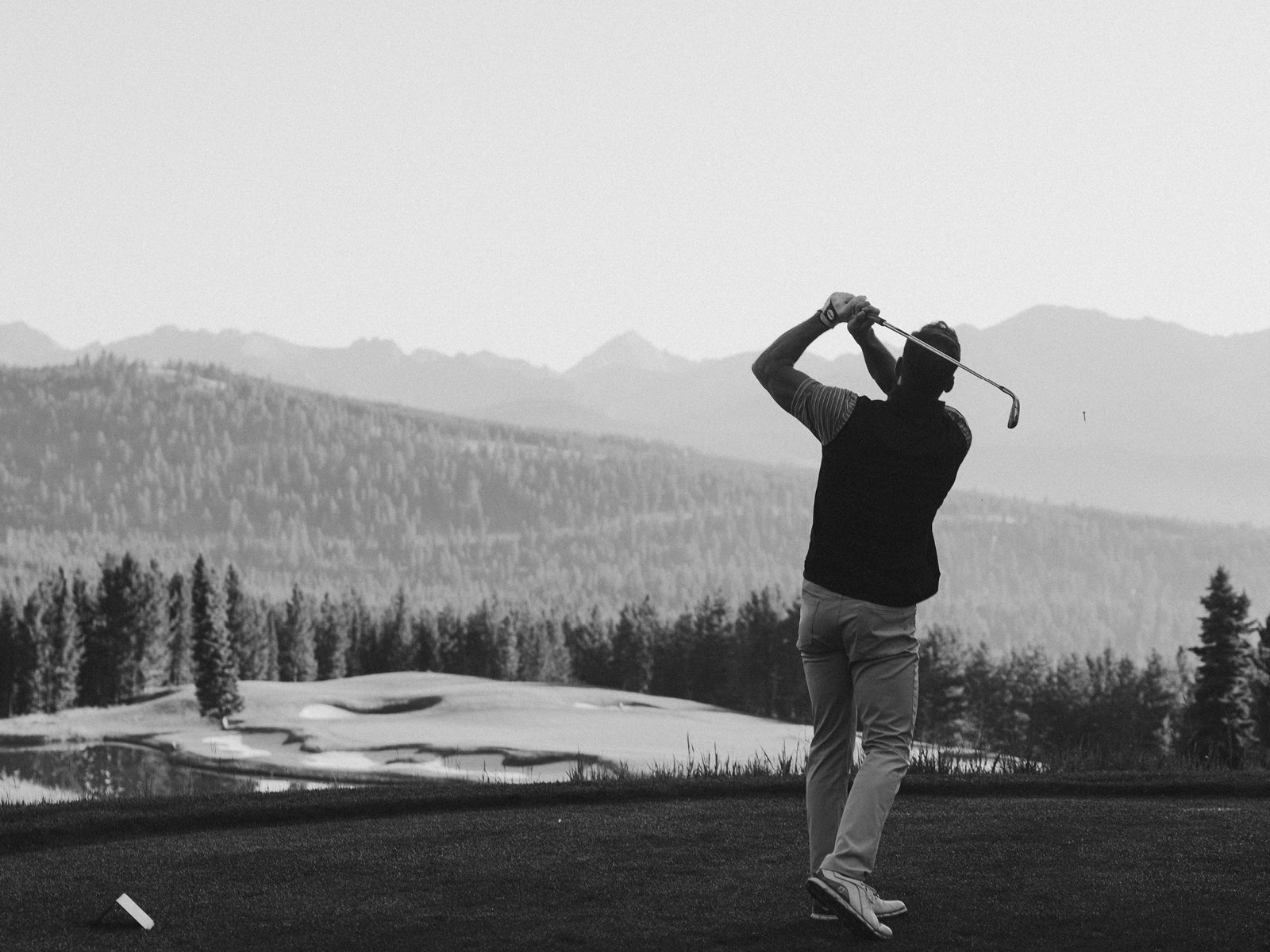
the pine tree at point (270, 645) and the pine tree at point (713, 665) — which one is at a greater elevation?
the pine tree at point (713, 665)

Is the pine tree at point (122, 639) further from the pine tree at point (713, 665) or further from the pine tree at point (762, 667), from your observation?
the pine tree at point (762, 667)

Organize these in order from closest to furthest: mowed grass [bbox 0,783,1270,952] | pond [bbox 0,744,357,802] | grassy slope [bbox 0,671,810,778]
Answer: mowed grass [bbox 0,783,1270,952]
pond [bbox 0,744,357,802]
grassy slope [bbox 0,671,810,778]

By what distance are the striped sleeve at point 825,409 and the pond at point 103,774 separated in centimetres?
5172

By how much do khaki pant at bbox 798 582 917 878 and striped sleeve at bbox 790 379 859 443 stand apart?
2.48 ft

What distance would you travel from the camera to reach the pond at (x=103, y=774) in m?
61.7

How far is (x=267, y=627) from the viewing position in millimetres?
126812

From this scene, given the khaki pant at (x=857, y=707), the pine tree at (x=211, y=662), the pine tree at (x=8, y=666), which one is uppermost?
the khaki pant at (x=857, y=707)

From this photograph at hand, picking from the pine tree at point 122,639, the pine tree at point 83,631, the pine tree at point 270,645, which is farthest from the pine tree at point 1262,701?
the pine tree at point 270,645

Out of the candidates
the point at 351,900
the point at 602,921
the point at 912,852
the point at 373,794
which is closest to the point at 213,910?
the point at 351,900

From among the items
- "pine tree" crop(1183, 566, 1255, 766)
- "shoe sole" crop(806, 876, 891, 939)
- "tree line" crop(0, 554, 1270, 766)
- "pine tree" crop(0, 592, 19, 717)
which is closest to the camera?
"shoe sole" crop(806, 876, 891, 939)

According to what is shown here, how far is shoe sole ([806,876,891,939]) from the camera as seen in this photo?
6.94 m

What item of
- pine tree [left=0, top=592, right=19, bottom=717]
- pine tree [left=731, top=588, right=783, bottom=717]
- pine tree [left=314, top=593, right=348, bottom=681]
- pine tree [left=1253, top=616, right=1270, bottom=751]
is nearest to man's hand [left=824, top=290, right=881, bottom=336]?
pine tree [left=1253, top=616, right=1270, bottom=751]

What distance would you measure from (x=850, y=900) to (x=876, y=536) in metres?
1.64

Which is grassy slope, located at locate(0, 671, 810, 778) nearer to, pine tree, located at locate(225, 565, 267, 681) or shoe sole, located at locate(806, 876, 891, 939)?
pine tree, located at locate(225, 565, 267, 681)
